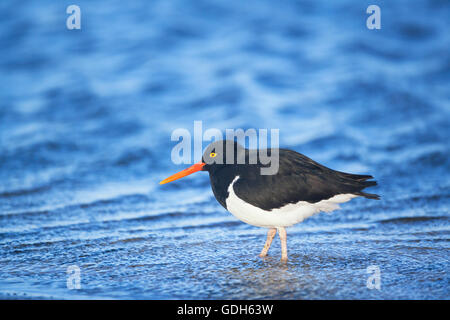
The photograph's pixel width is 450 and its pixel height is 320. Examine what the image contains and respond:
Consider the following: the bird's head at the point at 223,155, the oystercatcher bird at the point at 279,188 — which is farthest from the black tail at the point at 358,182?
the bird's head at the point at 223,155

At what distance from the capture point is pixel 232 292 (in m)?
3.72

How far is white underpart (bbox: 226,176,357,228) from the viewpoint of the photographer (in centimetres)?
432

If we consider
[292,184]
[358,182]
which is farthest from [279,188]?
[358,182]

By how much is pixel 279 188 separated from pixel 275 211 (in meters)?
0.19

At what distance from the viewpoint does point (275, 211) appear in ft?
14.2

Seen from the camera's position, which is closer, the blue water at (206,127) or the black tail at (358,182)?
the blue water at (206,127)

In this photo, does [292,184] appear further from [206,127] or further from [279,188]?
[206,127]

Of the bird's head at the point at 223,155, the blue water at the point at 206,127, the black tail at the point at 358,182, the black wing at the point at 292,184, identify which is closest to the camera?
the blue water at the point at 206,127

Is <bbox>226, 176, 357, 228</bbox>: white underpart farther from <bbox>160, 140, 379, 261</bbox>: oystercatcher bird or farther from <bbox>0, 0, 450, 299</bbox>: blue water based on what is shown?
<bbox>0, 0, 450, 299</bbox>: blue water

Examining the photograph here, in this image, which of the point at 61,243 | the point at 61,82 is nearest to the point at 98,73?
the point at 61,82

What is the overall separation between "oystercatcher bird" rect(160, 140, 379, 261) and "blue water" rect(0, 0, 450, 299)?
1.33 ft

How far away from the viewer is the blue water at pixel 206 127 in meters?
4.17

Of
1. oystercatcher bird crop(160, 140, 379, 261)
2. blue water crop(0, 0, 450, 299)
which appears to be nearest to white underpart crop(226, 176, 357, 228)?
oystercatcher bird crop(160, 140, 379, 261)

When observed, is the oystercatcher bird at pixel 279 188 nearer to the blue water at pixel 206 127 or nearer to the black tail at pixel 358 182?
the black tail at pixel 358 182
